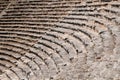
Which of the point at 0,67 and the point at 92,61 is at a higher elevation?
the point at 92,61

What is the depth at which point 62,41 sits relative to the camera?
8.12 meters

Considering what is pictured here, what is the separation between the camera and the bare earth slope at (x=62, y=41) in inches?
255

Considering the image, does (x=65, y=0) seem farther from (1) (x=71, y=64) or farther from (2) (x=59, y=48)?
(1) (x=71, y=64)

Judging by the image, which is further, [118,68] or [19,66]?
[19,66]

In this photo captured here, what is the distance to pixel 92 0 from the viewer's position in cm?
934

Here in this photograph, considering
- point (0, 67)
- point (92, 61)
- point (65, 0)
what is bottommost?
point (0, 67)

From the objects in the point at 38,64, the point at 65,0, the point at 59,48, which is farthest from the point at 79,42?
the point at 65,0

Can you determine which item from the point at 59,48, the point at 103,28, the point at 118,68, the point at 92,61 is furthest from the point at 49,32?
the point at 118,68

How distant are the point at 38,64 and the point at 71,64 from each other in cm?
105

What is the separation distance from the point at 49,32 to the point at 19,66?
138cm

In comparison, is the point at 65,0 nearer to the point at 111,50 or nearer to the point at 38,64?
the point at 38,64

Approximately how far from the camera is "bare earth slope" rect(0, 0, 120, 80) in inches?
255

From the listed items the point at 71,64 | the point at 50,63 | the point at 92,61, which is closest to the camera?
the point at 92,61

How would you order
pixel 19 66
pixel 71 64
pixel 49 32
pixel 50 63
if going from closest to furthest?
1. pixel 71 64
2. pixel 50 63
3. pixel 19 66
4. pixel 49 32
